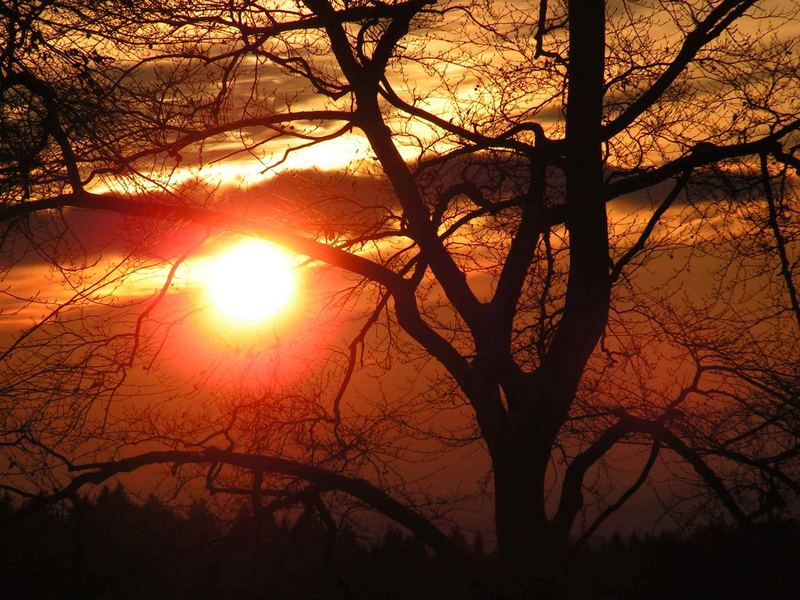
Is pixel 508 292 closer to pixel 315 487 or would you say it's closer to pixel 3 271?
pixel 315 487

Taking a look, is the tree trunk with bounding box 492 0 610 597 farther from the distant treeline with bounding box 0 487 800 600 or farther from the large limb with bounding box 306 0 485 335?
the large limb with bounding box 306 0 485 335

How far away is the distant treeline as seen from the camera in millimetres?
7762

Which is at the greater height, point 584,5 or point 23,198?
point 584,5

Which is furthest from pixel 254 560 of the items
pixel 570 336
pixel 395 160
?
pixel 395 160

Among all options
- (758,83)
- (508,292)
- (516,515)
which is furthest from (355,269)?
(758,83)

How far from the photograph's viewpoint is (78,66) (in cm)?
630

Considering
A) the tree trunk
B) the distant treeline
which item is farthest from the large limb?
the distant treeline

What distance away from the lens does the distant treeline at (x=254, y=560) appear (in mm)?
7762

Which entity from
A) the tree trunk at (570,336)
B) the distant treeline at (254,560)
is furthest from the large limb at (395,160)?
the distant treeline at (254,560)

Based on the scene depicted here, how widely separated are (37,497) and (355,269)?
376cm

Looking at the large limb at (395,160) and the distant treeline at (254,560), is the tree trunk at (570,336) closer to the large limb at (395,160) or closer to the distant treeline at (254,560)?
the distant treeline at (254,560)

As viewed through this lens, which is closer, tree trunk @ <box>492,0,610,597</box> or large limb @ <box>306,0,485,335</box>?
tree trunk @ <box>492,0,610,597</box>

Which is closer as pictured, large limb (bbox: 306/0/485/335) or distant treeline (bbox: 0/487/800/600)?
distant treeline (bbox: 0/487/800/600)

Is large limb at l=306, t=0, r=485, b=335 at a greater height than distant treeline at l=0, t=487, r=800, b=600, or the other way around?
large limb at l=306, t=0, r=485, b=335
